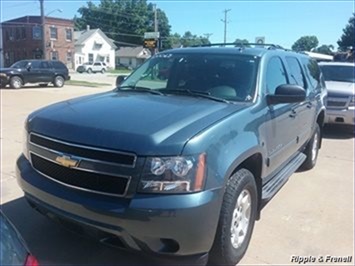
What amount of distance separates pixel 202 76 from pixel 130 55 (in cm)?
8485

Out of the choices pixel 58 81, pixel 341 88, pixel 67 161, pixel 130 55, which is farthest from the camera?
pixel 130 55

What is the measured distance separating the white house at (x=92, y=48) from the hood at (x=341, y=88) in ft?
190

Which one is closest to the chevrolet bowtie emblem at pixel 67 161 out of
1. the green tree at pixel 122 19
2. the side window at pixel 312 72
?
the side window at pixel 312 72

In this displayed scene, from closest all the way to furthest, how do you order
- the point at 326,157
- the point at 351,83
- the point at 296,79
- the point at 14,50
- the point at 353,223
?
the point at 353,223, the point at 296,79, the point at 326,157, the point at 351,83, the point at 14,50

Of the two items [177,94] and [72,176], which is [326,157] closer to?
[177,94]

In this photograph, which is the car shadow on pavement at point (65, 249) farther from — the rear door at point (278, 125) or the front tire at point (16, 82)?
the front tire at point (16, 82)

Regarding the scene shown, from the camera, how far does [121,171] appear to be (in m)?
2.66

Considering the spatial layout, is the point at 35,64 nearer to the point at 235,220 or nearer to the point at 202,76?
the point at 202,76

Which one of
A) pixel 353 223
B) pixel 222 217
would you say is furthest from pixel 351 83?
pixel 222 217

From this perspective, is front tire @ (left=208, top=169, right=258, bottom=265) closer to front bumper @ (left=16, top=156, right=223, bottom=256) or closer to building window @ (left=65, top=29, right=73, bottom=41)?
front bumper @ (left=16, top=156, right=223, bottom=256)

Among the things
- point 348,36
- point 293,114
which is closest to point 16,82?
point 293,114

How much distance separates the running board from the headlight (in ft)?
4.51

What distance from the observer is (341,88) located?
31.2 ft

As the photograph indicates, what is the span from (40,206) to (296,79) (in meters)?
3.64
